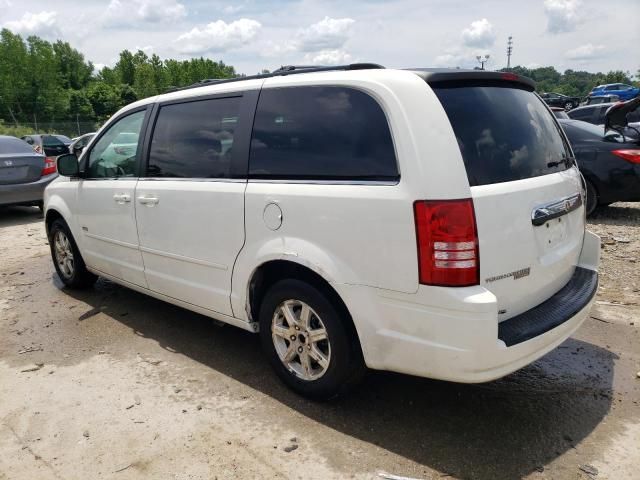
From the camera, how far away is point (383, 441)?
2.95 metres

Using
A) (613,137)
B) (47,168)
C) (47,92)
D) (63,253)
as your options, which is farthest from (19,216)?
(47,92)

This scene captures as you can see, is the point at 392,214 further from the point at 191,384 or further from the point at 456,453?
the point at 191,384

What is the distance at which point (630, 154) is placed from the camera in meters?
7.55

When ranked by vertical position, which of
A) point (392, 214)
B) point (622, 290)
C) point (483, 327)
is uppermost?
point (392, 214)

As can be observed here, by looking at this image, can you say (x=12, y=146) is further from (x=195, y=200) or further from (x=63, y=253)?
(x=195, y=200)

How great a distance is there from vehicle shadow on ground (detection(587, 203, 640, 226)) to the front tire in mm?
6213

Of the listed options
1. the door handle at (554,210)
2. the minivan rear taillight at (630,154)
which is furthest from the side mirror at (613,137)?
the door handle at (554,210)

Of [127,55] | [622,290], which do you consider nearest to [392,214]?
[622,290]

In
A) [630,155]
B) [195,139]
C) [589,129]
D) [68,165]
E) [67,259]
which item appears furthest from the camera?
[589,129]

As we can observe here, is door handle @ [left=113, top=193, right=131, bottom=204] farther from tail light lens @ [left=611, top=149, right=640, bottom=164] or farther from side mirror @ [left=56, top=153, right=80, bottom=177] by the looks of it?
tail light lens @ [left=611, top=149, right=640, bottom=164]

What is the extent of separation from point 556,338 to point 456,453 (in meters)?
0.82

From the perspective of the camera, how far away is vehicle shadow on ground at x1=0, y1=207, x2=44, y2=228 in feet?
32.4

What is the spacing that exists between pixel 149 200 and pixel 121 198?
0.47 m

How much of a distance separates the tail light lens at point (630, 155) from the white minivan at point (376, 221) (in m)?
4.80
